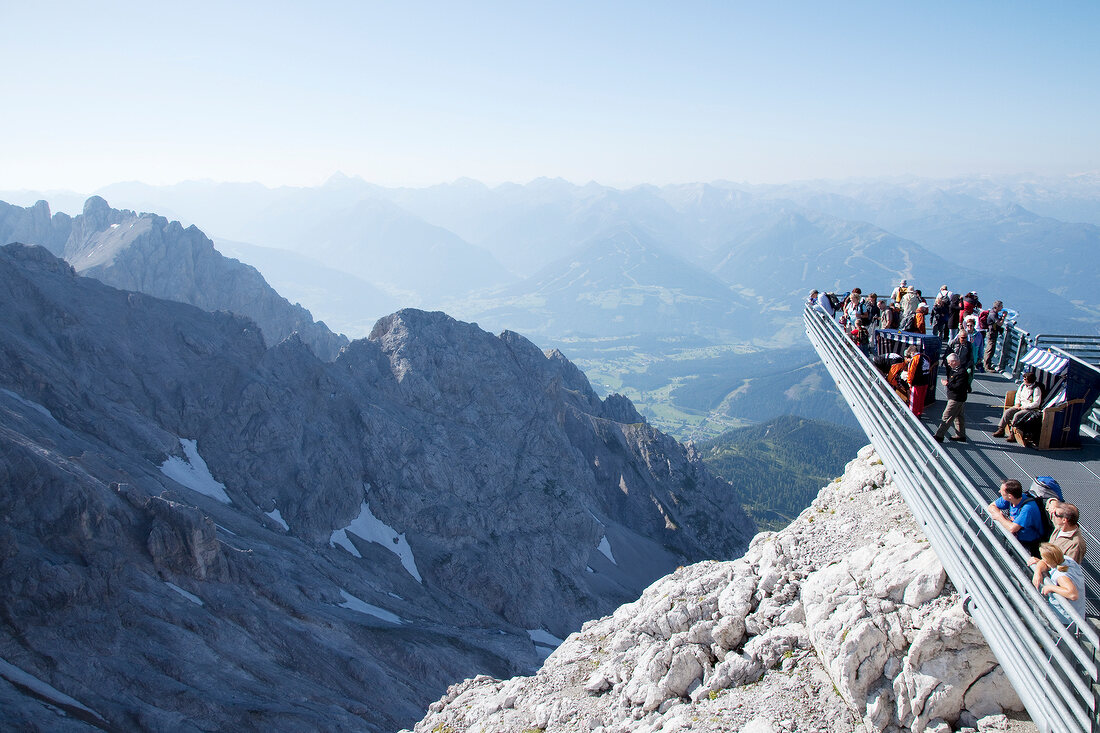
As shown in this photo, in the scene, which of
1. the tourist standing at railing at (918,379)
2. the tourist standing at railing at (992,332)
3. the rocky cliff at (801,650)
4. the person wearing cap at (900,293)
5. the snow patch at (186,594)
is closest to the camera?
the rocky cliff at (801,650)

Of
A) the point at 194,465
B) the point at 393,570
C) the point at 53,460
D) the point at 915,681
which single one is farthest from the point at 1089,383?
the point at 194,465

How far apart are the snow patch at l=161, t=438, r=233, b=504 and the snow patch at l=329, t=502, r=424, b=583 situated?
436 inches

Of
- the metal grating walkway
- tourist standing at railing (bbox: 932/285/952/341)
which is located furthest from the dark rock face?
tourist standing at railing (bbox: 932/285/952/341)

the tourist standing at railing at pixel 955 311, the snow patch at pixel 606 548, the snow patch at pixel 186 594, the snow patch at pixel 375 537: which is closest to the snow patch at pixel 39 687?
the snow patch at pixel 186 594

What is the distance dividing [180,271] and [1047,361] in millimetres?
120515

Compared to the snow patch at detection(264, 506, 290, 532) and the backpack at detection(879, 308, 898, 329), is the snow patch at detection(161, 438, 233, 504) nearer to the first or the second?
the snow patch at detection(264, 506, 290, 532)

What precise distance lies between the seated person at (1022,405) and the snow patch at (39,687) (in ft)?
111

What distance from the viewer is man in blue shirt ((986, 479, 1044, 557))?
33.3 feet

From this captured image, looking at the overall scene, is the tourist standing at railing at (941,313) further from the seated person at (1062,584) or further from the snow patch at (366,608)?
the snow patch at (366,608)

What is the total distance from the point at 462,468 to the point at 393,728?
43.6m

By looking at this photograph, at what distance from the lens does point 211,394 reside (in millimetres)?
68000

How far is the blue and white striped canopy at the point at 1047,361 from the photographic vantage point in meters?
15.0

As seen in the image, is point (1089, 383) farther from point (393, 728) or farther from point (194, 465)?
point (194, 465)

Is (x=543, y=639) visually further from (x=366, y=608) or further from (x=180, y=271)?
(x=180, y=271)
